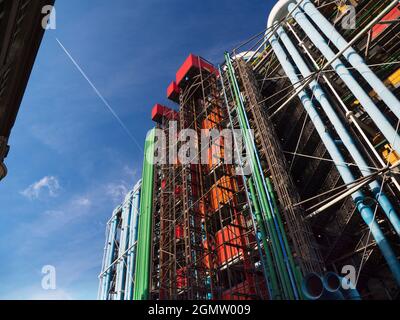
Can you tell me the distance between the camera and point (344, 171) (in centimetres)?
1352

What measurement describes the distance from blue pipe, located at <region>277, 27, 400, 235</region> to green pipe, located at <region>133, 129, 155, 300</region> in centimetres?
1547

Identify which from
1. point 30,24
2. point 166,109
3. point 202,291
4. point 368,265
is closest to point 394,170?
point 368,265

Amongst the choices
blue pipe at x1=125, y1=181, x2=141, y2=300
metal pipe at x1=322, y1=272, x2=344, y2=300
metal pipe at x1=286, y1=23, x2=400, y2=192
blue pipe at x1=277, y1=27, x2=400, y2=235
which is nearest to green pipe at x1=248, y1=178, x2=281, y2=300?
metal pipe at x1=322, y1=272, x2=344, y2=300

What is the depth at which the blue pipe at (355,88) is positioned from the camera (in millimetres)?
11820

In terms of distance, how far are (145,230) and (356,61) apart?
18.9m

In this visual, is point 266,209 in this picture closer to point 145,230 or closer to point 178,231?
point 178,231

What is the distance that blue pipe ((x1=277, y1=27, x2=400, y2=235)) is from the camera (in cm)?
1136

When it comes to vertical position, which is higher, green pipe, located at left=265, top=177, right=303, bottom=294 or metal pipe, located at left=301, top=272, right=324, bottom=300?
green pipe, located at left=265, top=177, right=303, bottom=294

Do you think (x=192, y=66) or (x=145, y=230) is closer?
(x=145, y=230)

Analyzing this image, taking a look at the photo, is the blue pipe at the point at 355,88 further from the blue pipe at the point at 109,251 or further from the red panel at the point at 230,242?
the blue pipe at the point at 109,251

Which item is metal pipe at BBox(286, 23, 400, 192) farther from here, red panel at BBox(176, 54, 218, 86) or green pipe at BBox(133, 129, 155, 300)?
green pipe at BBox(133, 129, 155, 300)

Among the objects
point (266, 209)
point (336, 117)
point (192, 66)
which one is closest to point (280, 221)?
point (266, 209)

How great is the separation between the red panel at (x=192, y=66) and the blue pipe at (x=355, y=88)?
9.67 m
